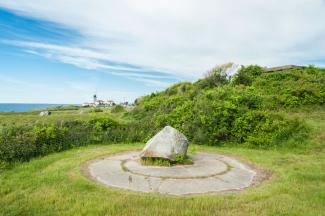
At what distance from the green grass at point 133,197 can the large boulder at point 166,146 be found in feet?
5.80

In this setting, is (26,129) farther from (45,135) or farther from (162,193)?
(162,193)

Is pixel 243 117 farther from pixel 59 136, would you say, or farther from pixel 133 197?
pixel 133 197

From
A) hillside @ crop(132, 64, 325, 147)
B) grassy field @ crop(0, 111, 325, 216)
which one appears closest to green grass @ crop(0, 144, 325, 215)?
grassy field @ crop(0, 111, 325, 216)

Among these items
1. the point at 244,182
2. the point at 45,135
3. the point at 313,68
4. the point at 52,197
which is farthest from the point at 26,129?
the point at 313,68

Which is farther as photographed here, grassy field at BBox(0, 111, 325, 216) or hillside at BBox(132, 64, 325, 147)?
hillside at BBox(132, 64, 325, 147)

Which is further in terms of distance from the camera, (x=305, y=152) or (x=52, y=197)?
(x=305, y=152)

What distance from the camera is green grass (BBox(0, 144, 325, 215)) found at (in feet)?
15.3

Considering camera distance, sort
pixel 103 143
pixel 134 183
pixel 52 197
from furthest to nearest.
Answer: pixel 103 143 → pixel 134 183 → pixel 52 197

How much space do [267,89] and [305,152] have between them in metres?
9.65

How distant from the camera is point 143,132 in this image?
39.1ft

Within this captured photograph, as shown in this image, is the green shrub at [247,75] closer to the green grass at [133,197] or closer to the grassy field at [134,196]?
the grassy field at [134,196]

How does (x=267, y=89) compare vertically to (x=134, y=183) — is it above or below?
above

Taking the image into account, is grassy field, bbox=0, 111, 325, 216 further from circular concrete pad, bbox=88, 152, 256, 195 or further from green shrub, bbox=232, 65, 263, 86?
green shrub, bbox=232, 65, 263, 86

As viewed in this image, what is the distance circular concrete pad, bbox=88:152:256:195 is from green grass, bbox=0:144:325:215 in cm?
34
